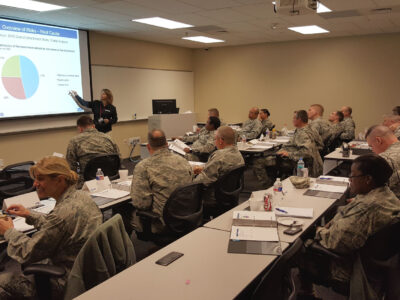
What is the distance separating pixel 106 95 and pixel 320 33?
16.8ft

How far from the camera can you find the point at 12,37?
19.8ft

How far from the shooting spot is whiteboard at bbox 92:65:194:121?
793 centimetres

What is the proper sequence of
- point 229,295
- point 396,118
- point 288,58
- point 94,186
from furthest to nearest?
point 288,58
point 396,118
point 94,186
point 229,295

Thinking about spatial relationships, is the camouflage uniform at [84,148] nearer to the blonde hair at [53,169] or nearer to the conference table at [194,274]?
the blonde hair at [53,169]

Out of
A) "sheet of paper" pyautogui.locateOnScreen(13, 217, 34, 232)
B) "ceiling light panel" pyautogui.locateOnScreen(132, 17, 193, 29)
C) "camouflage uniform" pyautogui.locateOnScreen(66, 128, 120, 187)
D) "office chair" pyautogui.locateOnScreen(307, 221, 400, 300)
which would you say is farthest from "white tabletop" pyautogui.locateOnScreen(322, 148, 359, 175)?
"sheet of paper" pyautogui.locateOnScreen(13, 217, 34, 232)

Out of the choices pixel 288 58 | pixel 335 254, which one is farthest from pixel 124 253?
pixel 288 58

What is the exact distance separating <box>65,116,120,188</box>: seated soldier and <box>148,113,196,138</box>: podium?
10.3 feet

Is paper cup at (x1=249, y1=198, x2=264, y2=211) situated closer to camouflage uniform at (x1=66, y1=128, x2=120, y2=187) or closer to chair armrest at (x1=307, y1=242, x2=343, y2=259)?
chair armrest at (x1=307, y1=242, x2=343, y2=259)

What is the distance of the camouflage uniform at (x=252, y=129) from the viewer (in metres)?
7.38

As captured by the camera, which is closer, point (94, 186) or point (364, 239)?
point (364, 239)

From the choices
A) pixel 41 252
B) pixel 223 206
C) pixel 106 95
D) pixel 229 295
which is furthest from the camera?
pixel 106 95

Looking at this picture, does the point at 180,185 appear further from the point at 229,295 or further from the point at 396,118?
the point at 396,118

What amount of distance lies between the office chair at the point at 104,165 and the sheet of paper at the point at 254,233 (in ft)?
7.33

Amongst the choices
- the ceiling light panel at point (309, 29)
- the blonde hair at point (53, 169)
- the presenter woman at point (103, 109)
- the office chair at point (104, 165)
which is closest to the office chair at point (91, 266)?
the blonde hair at point (53, 169)
